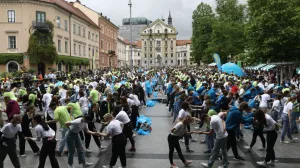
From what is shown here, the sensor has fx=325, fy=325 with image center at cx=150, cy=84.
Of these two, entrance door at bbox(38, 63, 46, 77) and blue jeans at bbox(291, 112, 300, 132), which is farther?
entrance door at bbox(38, 63, 46, 77)

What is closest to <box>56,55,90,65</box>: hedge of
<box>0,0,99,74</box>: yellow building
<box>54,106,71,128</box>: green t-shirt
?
<box>0,0,99,74</box>: yellow building

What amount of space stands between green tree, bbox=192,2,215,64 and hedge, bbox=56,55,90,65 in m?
19.6

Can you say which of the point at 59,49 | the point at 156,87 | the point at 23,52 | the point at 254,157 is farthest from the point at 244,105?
the point at 59,49

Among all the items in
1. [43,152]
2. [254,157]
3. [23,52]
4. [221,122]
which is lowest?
[254,157]

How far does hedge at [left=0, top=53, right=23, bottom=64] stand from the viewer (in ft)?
120

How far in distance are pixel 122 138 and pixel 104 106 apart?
15.1 feet

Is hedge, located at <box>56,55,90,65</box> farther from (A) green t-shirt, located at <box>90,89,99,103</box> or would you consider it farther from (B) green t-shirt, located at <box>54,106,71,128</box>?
(B) green t-shirt, located at <box>54,106,71,128</box>

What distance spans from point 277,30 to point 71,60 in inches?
1121

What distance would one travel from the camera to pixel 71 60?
45.2m

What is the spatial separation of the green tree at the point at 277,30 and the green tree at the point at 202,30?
2443cm

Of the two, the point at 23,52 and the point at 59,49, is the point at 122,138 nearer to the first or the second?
the point at 23,52

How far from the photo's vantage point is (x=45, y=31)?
3875cm

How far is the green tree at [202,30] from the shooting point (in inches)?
2148

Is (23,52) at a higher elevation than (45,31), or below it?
below
